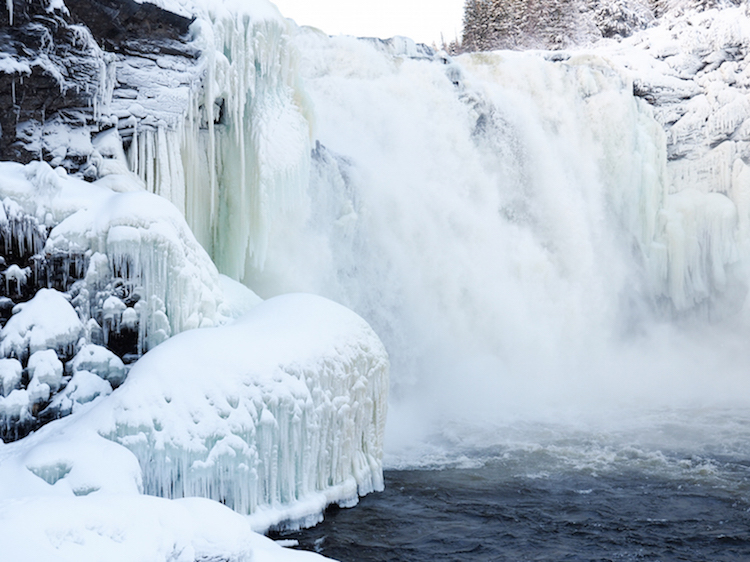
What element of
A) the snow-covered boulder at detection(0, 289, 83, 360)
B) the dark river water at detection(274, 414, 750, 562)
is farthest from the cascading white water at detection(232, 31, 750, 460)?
the snow-covered boulder at detection(0, 289, 83, 360)

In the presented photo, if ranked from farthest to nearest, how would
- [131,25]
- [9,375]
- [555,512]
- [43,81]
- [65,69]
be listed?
[131,25], [555,512], [65,69], [43,81], [9,375]

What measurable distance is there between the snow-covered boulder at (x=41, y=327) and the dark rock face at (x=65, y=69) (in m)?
1.68

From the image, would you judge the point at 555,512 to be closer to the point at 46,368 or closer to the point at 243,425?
the point at 243,425

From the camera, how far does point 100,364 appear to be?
5477 millimetres

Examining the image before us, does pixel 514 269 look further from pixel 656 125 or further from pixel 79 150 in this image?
pixel 79 150

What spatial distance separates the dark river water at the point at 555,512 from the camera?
5711mm

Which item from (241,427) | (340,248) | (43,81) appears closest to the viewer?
(241,427)

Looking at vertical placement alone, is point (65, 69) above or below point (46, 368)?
above

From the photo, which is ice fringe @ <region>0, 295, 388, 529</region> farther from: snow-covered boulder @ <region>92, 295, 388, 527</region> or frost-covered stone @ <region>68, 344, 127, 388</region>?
frost-covered stone @ <region>68, 344, 127, 388</region>

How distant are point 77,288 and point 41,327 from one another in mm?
399

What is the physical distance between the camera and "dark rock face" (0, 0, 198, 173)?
612 centimetres

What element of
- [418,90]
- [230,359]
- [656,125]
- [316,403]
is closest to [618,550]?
[316,403]

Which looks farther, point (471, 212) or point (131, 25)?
point (471, 212)

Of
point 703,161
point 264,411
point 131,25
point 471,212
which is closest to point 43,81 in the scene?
point 131,25
